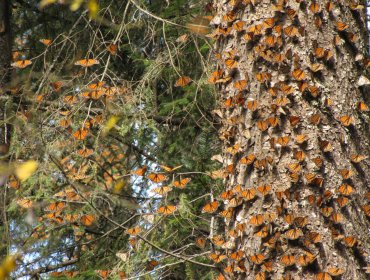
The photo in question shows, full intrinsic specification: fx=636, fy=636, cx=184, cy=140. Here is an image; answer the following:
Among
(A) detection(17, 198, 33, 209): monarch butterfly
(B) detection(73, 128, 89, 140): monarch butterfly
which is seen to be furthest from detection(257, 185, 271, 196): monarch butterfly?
(A) detection(17, 198, 33, 209): monarch butterfly

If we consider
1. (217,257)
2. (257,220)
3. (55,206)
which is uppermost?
(257,220)

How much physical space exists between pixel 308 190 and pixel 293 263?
35cm

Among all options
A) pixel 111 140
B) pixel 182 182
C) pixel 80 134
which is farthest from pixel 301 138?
pixel 111 140

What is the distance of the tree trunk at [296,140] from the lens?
297 centimetres

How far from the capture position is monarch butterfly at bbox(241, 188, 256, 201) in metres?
3.09

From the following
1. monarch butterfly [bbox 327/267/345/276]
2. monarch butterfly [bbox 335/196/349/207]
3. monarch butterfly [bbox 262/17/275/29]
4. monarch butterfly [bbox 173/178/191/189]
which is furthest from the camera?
monarch butterfly [bbox 173/178/191/189]

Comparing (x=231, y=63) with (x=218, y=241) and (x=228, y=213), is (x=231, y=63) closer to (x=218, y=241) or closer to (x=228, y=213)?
(x=228, y=213)

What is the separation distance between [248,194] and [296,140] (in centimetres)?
35

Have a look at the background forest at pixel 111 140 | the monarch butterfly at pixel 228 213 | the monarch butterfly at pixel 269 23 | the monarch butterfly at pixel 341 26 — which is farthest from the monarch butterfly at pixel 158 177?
the monarch butterfly at pixel 341 26

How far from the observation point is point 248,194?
10.2 ft

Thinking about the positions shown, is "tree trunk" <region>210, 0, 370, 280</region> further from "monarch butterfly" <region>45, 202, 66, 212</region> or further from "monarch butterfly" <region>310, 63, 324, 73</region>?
"monarch butterfly" <region>45, 202, 66, 212</region>

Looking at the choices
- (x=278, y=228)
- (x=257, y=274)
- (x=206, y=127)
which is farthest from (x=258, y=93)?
(x=206, y=127)

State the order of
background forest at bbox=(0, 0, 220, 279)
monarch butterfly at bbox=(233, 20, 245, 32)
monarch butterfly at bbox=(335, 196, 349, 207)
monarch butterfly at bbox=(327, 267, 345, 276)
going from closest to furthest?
1. monarch butterfly at bbox=(327, 267, 345, 276)
2. monarch butterfly at bbox=(335, 196, 349, 207)
3. monarch butterfly at bbox=(233, 20, 245, 32)
4. background forest at bbox=(0, 0, 220, 279)

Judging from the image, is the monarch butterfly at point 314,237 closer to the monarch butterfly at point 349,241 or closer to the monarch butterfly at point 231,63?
the monarch butterfly at point 349,241
